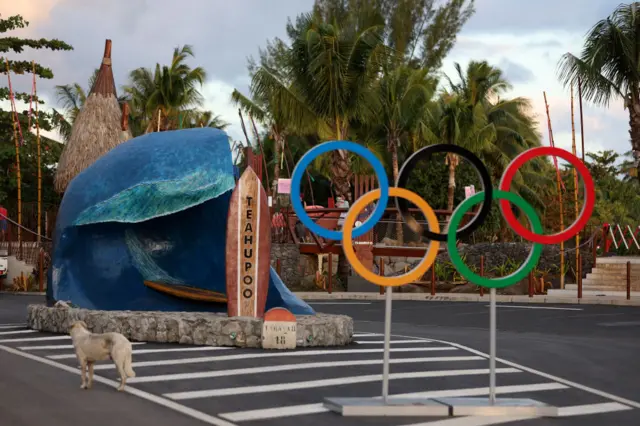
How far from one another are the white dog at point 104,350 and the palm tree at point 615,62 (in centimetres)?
2124

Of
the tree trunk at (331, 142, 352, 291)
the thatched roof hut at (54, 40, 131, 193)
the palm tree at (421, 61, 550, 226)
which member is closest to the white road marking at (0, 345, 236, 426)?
the thatched roof hut at (54, 40, 131, 193)

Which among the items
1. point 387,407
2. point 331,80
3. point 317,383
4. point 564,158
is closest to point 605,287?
point 331,80

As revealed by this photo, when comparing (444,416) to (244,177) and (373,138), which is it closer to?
(244,177)

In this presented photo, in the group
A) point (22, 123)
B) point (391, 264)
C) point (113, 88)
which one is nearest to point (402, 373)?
point (113, 88)

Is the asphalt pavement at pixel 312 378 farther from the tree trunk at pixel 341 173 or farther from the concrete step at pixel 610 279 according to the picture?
the tree trunk at pixel 341 173

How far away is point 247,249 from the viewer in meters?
14.8

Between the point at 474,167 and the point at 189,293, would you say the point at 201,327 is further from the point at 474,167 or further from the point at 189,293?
the point at 474,167

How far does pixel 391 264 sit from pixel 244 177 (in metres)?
21.6

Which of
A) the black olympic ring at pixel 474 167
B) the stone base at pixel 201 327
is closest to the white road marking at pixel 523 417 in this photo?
the black olympic ring at pixel 474 167

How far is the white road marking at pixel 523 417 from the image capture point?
9.00 metres

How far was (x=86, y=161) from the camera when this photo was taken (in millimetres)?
29578

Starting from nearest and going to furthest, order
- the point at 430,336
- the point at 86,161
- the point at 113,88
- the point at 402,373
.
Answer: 1. the point at 402,373
2. the point at 430,336
3. the point at 113,88
4. the point at 86,161

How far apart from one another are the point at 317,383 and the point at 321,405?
1407mm

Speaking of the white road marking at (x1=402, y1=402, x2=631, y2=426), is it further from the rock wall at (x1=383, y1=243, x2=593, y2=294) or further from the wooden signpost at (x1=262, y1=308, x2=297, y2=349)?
the rock wall at (x1=383, y1=243, x2=593, y2=294)
